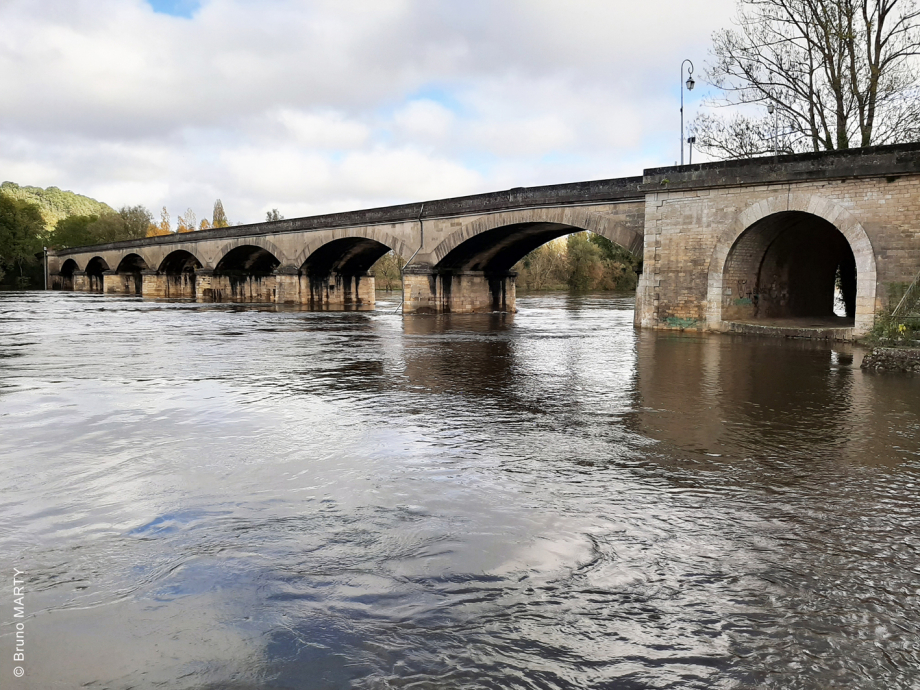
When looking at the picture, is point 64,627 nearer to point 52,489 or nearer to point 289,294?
point 52,489

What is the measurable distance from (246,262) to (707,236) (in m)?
37.7

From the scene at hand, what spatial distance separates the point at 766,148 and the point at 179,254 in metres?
46.2

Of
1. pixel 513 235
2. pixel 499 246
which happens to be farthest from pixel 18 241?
pixel 513 235

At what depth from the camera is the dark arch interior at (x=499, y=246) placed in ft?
91.1

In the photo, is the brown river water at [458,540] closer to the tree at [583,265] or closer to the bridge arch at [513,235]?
the bridge arch at [513,235]

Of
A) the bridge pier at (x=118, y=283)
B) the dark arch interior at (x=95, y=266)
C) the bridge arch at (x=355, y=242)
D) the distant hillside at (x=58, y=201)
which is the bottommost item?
the bridge pier at (x=118, y=283)

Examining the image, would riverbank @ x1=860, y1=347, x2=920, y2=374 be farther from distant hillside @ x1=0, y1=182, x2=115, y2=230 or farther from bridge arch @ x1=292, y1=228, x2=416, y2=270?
distant hillside @ x1=0, y1=182, x2=115, y2=230

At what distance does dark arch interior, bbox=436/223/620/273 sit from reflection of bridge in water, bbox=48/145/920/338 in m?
0.08

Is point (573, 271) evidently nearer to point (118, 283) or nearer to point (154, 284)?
point (154, 284)

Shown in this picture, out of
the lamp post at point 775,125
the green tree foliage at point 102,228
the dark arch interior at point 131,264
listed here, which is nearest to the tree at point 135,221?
the green tree foliage at point 102,228

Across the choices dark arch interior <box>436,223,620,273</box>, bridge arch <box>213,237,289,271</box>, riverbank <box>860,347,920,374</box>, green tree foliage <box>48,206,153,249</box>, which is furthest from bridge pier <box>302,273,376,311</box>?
green tree foliage <box>48,206,153,249</box>

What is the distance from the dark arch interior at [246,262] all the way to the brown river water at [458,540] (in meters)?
40.9

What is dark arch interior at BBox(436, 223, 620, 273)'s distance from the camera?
27.8 m

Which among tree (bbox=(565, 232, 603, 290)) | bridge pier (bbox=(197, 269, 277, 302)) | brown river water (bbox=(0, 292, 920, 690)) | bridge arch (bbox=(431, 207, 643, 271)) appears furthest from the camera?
tree (bbox=(565, 232, 603, 290))
